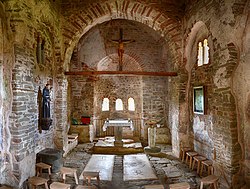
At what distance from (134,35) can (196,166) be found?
7198 mm

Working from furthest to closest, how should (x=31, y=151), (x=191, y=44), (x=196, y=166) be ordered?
(x=191, y=44), (x=196, y=166), (x=31, y=151)

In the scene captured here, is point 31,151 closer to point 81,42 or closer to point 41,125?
point 41,125

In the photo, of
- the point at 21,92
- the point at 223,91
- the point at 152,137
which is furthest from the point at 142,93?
the point at 21,92

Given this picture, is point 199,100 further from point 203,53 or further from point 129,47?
point 129,47

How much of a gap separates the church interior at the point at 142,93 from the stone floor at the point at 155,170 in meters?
0.03

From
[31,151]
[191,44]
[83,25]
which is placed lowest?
[31,151]

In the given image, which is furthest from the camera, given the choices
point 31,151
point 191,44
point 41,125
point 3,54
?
point 191,44

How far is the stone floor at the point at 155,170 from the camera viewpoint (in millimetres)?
5645

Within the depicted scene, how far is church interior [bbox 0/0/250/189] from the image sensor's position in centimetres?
491

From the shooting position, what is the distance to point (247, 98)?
488 cm

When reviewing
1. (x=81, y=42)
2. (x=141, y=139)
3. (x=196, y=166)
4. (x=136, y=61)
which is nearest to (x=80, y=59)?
(x=81, y=42)

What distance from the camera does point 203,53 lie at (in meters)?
6.85

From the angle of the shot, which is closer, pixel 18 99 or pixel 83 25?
pixel 18 99

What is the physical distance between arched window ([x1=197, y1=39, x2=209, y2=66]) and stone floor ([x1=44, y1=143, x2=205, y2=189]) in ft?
11.1
